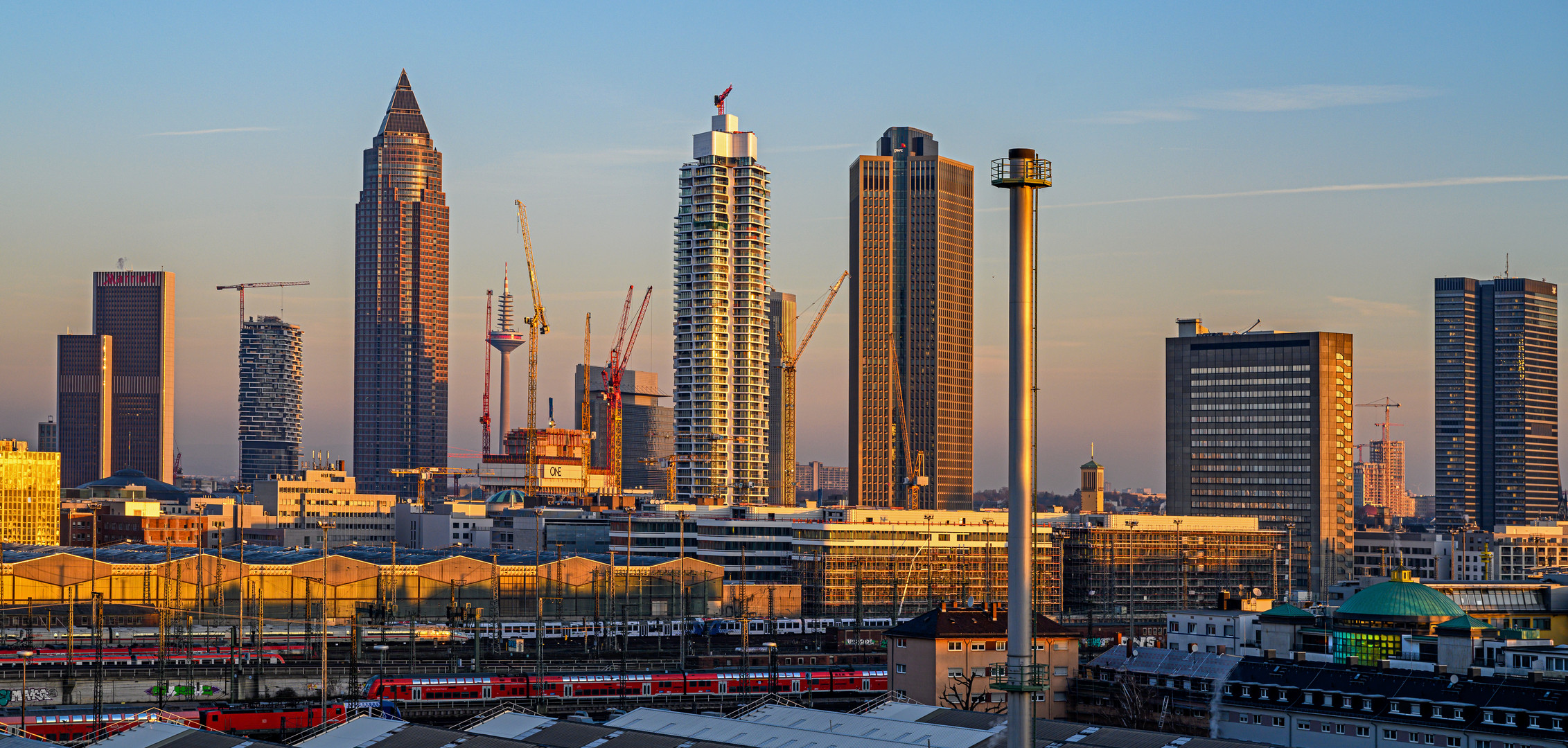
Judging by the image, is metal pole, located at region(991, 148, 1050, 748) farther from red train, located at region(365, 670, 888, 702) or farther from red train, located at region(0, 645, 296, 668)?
red train, located at region(0, 645, 296, 668)

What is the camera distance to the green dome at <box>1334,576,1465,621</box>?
339ft

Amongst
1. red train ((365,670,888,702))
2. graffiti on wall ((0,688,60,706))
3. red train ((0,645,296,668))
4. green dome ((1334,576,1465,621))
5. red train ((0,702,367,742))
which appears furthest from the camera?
red train ((0,645,296,668))

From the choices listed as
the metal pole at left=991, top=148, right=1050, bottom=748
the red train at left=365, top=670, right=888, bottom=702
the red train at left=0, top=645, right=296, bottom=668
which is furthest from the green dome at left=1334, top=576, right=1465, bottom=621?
the red train at left=0, top=645, right=296, bottom=668

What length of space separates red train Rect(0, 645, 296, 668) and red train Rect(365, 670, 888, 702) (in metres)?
14.7

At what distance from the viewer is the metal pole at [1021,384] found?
60531 mm

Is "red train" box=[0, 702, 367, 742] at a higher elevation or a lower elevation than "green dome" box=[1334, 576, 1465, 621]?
lower

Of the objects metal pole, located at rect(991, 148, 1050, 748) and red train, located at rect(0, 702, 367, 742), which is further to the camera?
red train, located at rect(0, 702, 367, 742)

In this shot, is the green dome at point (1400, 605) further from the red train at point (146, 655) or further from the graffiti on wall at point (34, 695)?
the graffiti on wall at point (34, 695)

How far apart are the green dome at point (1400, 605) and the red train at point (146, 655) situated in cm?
6634

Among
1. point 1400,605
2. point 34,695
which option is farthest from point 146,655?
point 1400,605

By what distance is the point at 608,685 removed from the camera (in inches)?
4387

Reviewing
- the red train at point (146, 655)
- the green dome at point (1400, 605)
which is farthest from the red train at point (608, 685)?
the green dome at point (1400, 605)

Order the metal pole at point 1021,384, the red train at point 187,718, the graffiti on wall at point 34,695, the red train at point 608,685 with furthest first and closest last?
the red train at point 608,685 < the graffiti on wall at point 34,695 < the red train at point 187,718 < the metal pole at point 1021,384

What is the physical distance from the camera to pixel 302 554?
190m
